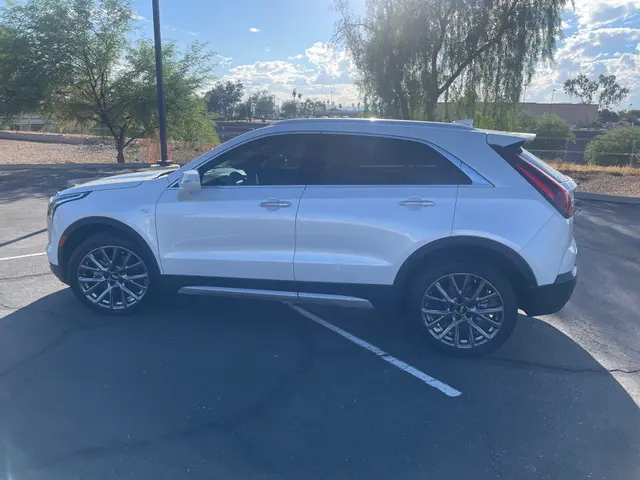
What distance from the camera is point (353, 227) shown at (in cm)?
478

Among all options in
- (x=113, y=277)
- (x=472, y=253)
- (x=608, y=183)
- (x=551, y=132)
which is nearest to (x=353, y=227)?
(x=472, y=253)

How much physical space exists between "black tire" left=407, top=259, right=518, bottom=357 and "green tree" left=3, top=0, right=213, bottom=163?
17415 mm

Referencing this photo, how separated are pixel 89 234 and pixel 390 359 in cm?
311

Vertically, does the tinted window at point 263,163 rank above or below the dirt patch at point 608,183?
above

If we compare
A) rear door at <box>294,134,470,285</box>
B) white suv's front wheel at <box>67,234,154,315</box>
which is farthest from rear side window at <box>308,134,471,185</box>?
white suv's front wheel at <box>67,234,154,315</box>

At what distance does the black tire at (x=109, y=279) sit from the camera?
5.33 metres

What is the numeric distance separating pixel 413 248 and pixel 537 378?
55.2 inches

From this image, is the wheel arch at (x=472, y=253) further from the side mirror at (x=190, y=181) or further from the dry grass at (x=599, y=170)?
the dry grass at (x=599, y=170)

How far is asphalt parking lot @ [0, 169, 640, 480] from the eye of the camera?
11.0 ft

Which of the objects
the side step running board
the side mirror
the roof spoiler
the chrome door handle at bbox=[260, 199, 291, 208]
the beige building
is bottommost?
the side step running board

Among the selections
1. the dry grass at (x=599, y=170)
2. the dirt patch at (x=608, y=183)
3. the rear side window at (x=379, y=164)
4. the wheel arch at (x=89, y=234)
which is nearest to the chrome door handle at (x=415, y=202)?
the rear side window at (x=379, y=164)

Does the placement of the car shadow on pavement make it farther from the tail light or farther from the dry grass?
the dry grass

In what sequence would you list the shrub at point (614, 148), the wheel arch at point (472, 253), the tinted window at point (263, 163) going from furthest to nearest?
the shrub at point (614, 148) < the tinted window at point (263, 163) < the wheel arch at point (472, 253)

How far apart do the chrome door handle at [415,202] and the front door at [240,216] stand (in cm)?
91
